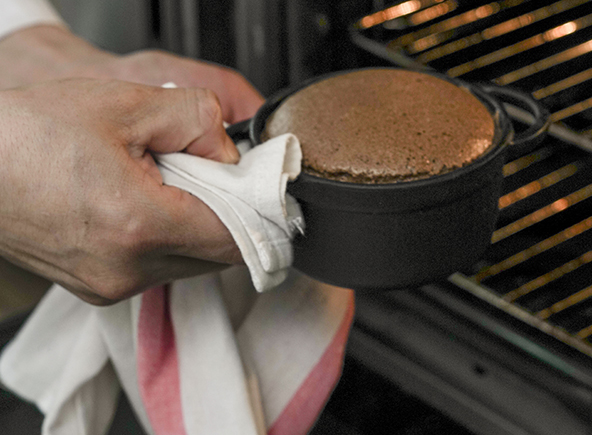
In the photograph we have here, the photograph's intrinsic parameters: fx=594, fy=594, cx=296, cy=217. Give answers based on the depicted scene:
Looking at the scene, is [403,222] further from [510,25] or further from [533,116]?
[510,25]

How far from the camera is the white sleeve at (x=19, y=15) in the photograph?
→ 0.66 m

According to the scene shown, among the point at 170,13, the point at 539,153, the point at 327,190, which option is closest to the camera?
the point at 327,190

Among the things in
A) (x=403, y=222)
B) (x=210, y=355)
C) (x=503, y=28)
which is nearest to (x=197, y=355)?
(x=210, y=355)

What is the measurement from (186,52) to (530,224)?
49cm

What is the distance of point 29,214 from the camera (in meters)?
0.38

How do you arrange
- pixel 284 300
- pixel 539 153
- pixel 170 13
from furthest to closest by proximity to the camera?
pixel 170 13 → pixel 539 153 → pixel 284 300

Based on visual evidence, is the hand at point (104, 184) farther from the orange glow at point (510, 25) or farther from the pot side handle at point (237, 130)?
the orange glow at point (510, 25)

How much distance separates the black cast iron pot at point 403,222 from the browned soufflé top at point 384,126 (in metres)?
0.01

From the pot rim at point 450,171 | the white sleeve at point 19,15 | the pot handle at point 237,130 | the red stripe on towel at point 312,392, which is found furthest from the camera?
the white sleeve at point 19,15

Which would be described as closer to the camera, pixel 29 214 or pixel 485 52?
pixel 29 214

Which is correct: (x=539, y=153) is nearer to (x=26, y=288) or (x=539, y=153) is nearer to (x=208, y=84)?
(x=208, y=84)

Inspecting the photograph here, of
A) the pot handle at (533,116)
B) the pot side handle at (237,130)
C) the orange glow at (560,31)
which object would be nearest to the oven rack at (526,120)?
the orange glow at (560,31)

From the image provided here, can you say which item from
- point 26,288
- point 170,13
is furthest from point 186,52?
point 26,288

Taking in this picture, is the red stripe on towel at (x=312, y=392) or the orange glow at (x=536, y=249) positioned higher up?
the orange glow at (x=536, y=249)
